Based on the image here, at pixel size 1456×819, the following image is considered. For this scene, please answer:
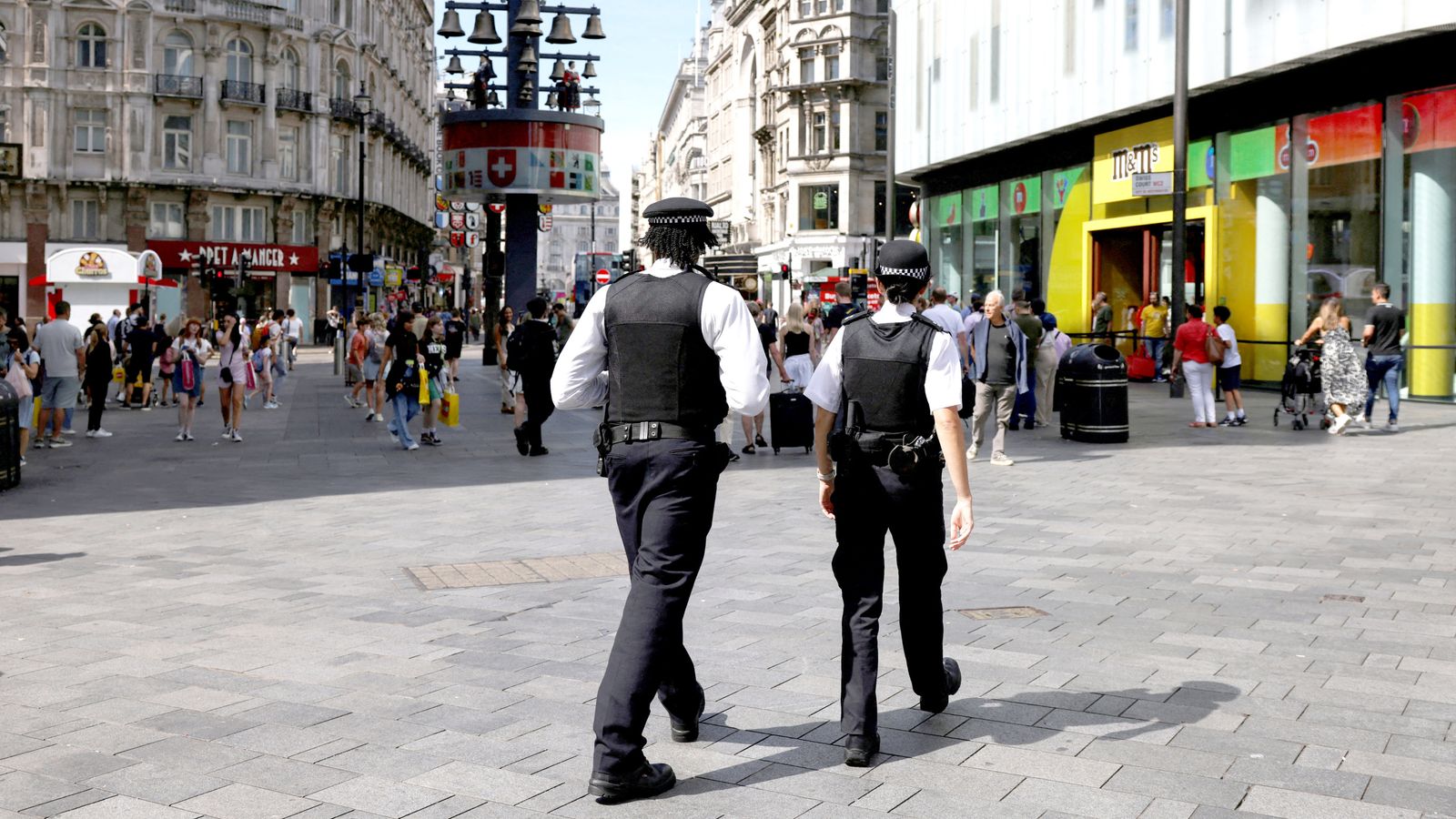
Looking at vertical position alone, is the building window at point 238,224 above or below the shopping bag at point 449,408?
above

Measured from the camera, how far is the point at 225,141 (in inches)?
2103

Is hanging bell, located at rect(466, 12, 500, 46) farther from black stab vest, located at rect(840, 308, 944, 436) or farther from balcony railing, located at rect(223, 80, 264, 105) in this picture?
balcony railing, located at rect(223, 80, 264, 105)

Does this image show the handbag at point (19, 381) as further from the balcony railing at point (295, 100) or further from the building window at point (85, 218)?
the balcony railing at point (295, 100)

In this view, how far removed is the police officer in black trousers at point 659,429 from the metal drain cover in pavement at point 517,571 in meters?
3.55

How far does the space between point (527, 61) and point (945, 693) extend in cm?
2760

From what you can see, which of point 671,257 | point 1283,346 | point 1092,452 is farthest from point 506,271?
point 671,257

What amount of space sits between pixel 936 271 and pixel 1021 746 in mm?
37481

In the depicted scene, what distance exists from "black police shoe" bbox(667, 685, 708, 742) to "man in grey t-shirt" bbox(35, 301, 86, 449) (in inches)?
581

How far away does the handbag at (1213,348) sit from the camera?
61.3 ft

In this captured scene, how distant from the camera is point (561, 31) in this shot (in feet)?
93.9

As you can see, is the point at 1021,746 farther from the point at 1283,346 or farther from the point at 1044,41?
the point at 1044,41

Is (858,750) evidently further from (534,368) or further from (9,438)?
(534,368)

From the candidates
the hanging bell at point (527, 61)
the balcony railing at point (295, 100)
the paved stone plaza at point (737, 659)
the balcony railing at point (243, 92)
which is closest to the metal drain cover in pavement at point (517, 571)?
the paved stone plaza at point (737, 659)

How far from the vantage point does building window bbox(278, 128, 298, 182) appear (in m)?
54.7
